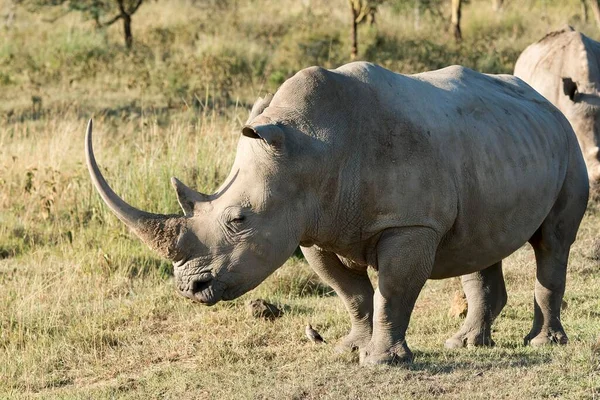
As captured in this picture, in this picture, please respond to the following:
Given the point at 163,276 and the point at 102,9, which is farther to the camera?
the point at 102,9

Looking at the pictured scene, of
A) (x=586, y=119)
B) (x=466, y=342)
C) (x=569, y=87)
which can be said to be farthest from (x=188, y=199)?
(x=586, y=119)

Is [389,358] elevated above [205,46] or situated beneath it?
elevated above

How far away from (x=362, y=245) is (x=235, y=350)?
1.30 metres

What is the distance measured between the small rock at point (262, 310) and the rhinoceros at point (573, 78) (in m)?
4.73

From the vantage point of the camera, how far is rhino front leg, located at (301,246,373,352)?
267 inches

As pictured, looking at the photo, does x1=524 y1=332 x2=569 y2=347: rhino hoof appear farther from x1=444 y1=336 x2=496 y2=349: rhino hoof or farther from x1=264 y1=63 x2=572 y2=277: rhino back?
x1=264 y1=63 x2=572 y2=277: rhino back

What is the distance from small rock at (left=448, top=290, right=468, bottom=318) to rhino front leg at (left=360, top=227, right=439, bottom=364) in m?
1.85

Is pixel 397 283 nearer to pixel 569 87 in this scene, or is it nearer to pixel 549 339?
pixel 549 339

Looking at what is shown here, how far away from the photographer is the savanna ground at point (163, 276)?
247 inches

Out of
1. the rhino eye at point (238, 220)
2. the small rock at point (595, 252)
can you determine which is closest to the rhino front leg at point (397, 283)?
the rhino eye at point (238, 220)

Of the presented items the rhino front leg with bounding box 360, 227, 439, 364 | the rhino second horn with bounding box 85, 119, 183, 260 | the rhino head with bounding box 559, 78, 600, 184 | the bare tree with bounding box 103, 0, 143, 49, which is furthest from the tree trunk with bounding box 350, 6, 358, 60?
the rhino second horn with bounding box 85, 119, 183, 260

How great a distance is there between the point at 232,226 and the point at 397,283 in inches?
37.0

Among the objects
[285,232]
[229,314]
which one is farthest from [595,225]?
[285,232]

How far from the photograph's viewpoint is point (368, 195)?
20.1 feet
